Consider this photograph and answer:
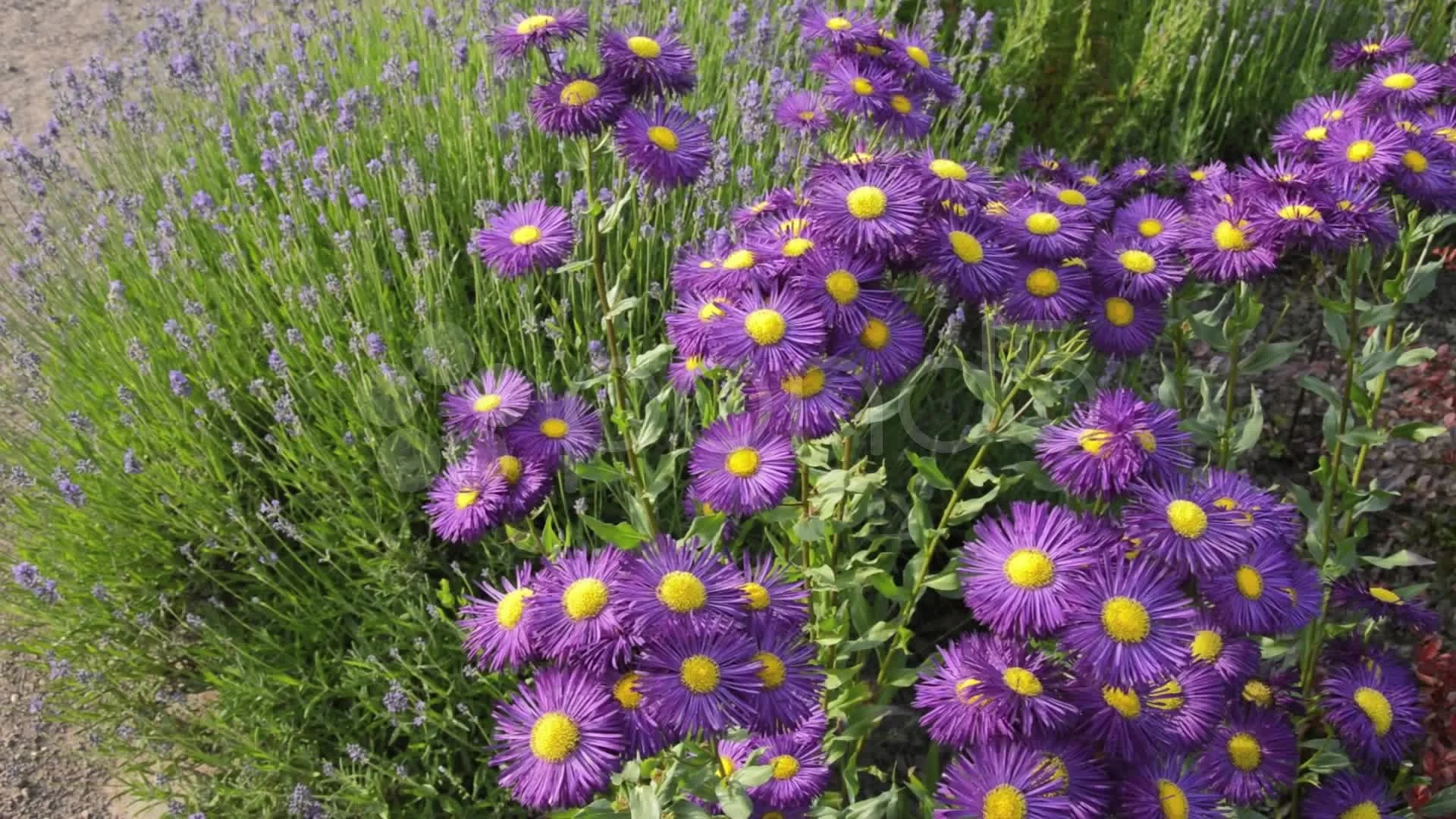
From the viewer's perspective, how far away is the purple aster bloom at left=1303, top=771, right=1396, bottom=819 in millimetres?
1975

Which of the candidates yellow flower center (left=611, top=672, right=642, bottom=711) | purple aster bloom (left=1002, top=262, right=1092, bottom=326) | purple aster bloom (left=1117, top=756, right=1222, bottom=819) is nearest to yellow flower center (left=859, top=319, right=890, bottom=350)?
purple aster bloom (left=1002, top=262, right=1092, bottom=326)

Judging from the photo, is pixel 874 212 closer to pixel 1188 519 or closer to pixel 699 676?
pixel 1188 519

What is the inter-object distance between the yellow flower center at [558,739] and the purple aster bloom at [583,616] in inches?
3.0

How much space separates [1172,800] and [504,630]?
956mm

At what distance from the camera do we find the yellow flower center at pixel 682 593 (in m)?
1.35

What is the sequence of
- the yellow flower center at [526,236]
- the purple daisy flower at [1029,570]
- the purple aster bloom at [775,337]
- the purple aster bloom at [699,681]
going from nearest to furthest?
the purple aster bloom at [699,681] < the purple daisy flower at [1029,570] < the purple aster bloom at [775,337] < the yellow flower center at [526,236]

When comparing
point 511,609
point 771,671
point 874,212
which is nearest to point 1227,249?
point 874,212

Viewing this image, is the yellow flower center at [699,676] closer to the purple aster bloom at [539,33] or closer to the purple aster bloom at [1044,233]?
the purple aster bloom at [1044,233]

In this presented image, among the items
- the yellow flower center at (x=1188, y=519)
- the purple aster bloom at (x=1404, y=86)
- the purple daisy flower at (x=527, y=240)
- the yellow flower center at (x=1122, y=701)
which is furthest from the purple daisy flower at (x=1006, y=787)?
the purple aster bloom at (x=1404, y=86)

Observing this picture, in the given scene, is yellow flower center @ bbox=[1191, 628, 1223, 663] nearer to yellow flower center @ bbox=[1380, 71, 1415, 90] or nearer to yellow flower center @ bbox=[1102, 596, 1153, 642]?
yellow flower center @ bbox=[1102, 596, 1153, 642]

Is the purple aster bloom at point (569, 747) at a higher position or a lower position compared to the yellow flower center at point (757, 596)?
lower

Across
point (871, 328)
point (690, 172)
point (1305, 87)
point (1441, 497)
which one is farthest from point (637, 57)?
point (1305, 87)

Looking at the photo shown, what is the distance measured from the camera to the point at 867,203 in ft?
5.28

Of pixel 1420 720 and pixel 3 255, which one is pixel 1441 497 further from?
pixel 3 255
